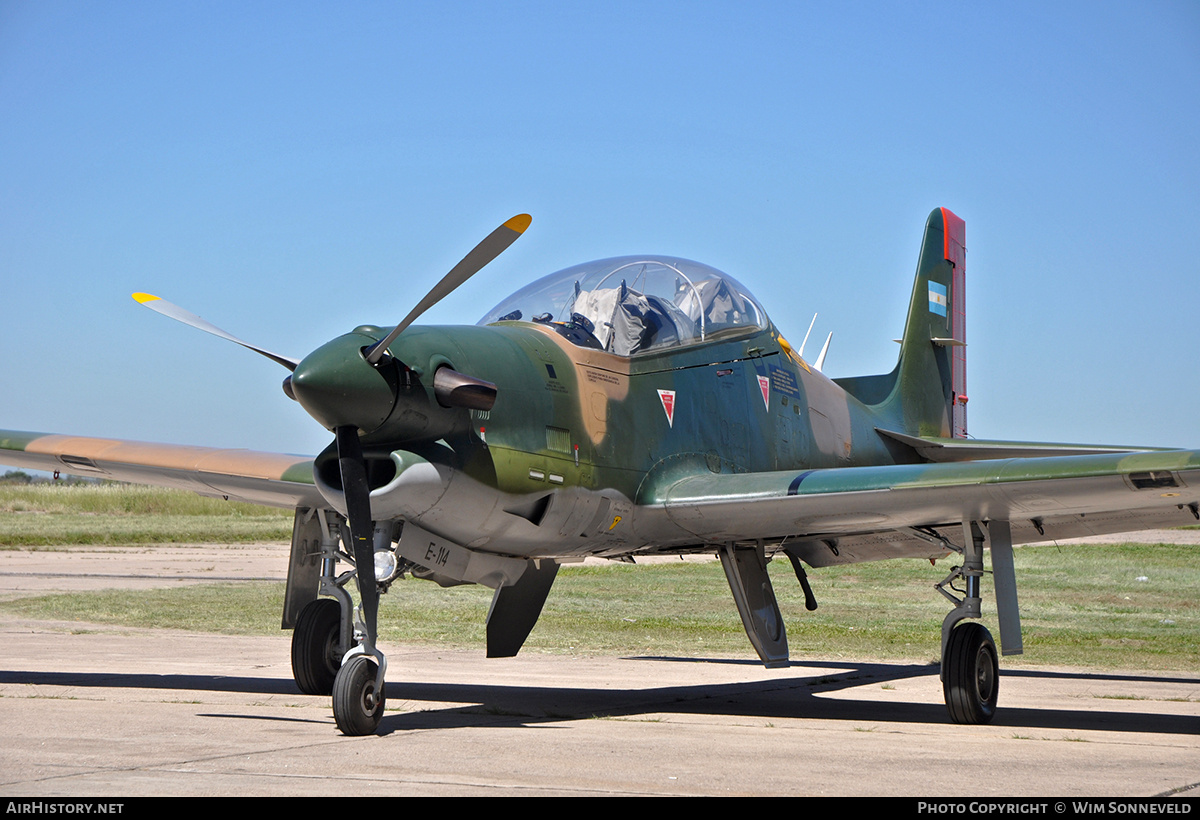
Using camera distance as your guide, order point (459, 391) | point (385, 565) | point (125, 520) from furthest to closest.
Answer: point (125, 520) → point (385, 565) → point (459, 391)

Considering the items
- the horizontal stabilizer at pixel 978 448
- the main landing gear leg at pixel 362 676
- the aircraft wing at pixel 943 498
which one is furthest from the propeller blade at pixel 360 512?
the horizontal stabilizer at pixel 978 448

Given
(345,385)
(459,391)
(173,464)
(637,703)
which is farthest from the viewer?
(173,464)

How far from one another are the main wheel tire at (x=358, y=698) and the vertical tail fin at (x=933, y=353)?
7.21 m

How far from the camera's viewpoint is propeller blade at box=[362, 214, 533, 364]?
7441 millimetres

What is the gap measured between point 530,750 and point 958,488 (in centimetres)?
354

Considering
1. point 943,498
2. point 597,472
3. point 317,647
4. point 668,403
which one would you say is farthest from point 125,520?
point 943,498

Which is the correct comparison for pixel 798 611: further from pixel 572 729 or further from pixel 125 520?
pixel 125 520

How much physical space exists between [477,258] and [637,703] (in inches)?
162

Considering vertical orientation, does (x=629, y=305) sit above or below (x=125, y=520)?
above

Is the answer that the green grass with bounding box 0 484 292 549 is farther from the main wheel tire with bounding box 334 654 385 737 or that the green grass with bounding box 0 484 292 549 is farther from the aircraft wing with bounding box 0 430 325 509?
the main wheel tire with bounding box 334 654 385 737

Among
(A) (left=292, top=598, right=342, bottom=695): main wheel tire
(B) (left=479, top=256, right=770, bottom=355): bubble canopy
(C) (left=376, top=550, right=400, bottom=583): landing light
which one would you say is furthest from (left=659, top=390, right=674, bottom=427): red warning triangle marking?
(A) (left=292, top=598, right=342, bottom=695): main wheel tire

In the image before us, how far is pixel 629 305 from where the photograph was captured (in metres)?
9.38

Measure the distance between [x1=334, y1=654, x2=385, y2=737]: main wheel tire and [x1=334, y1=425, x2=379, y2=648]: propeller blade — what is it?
158 millimetres

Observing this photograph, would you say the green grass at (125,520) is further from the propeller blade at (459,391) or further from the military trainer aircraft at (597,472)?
the propeller blade at (459,391)
